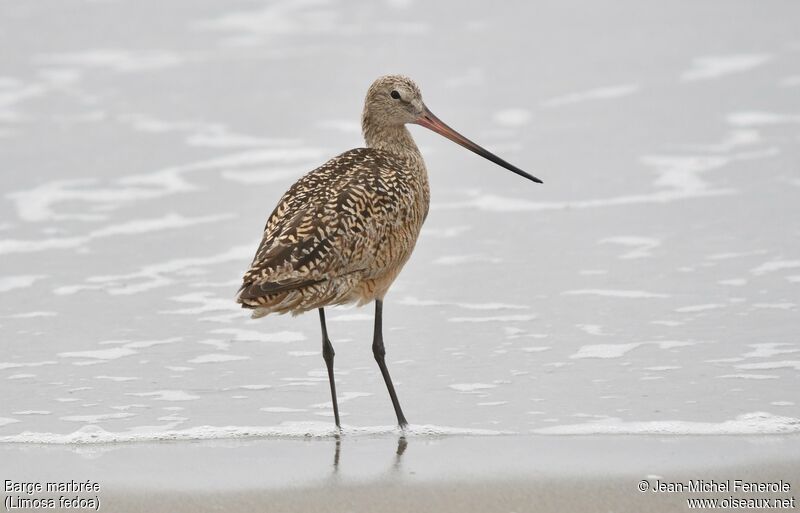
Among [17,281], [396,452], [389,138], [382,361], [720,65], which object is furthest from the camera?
[720,65]

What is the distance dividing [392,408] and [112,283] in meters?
2.50

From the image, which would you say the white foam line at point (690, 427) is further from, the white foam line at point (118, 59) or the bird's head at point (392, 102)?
the white foam line at point (118, 59)

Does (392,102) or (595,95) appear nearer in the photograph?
(392,102)

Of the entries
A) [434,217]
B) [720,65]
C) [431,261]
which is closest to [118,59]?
[434,217]

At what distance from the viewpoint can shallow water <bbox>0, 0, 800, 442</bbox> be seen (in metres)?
6.61

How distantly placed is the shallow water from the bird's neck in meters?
0.98

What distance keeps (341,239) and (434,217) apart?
340 cm

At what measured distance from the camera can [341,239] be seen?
6156 millimetres

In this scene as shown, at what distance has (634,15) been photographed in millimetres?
13930

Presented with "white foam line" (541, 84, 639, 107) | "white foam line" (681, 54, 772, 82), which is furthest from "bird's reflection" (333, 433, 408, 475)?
"white foam line" (681, 54, 772, 82)

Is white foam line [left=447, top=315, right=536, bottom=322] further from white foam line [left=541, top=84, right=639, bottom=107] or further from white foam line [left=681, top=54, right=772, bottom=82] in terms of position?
white foam line [left=681, top=54, right=772, bottom=82]

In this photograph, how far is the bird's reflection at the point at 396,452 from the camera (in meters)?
5.73

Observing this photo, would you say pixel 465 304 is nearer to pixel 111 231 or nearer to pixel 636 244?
pixel 636 244

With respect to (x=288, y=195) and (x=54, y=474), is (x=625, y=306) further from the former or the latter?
(x=54, y=474)
